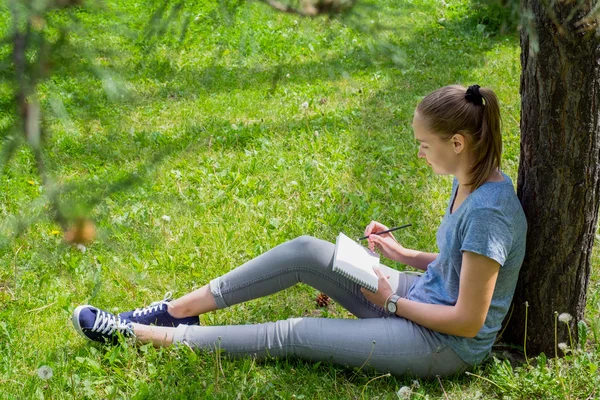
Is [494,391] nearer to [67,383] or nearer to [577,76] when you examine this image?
[577,76]

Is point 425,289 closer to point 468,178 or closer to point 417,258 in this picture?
point 417,258

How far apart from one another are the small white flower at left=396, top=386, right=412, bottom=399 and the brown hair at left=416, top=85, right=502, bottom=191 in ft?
2.18

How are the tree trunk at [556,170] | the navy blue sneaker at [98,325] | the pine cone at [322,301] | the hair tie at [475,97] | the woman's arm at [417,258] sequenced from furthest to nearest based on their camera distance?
1. the pine cone at [322,301]
2. the woman's arm at [417,258]
3. the navy blue sneaker at [98,325]
4. the hair tie at [475,97]
5. the tree trunk at [556,170]

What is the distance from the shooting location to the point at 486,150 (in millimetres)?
1991

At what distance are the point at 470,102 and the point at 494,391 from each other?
3.00 feet

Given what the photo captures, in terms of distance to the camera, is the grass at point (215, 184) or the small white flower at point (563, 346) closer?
the grass at point (215, 184)

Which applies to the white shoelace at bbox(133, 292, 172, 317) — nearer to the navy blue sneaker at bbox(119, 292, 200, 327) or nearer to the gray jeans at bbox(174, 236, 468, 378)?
the navy blue sneaker at bbox(119, 292, 200, 327)

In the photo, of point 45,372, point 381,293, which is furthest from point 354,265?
point 45,372

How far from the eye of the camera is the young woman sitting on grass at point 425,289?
1942 mm

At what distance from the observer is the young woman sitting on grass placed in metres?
1.94

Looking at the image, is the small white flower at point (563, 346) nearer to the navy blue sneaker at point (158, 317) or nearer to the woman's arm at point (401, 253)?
the woman's arm at point (401, 253)

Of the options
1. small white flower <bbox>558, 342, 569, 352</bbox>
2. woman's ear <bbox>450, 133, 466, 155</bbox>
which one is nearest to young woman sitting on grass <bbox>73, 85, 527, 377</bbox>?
woman's ear <bbox>450, 133, 466, 155</bbox>

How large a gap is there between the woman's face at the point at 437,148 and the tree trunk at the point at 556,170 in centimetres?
26

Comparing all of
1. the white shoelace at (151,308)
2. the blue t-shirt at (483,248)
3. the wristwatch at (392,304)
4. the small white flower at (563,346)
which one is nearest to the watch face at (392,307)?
the wristwatch at (392,304)
